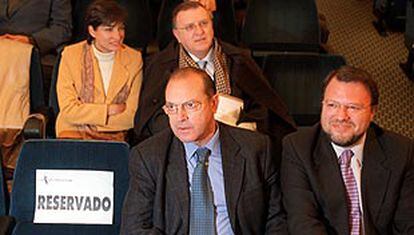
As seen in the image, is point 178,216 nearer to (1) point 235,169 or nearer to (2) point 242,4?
(1) point 235,169

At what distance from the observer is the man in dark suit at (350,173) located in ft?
7.29

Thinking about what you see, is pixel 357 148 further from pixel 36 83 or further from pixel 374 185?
pixel 36 83

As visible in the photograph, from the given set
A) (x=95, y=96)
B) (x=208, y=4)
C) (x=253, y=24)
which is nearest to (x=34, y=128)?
(x=95, y=96)

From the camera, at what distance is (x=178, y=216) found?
7.38 feet

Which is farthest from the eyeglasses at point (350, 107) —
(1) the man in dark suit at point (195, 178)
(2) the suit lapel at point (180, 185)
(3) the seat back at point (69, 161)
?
(3) the seat back at point (69, 161)

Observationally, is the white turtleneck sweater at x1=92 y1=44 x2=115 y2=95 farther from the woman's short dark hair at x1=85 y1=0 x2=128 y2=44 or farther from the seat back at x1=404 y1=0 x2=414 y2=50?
the seat back at x1=404 y1=0 x2=414 y2=50

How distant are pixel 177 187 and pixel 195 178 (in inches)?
2.7

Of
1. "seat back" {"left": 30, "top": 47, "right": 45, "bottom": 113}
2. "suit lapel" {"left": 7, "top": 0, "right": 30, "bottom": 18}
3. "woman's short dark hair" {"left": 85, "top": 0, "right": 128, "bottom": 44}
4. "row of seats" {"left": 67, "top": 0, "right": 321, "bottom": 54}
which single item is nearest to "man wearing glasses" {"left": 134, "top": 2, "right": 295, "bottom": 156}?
"woman's short dark hair" {"left": 85, "top": 0, "right": 128, "bottom": 44}

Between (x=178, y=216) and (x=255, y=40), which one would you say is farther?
(x=255, y=40)

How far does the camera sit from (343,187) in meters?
2.27

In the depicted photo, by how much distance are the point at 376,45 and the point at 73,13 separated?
9.49 ft

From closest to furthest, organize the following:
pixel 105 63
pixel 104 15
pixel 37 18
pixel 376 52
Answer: pixel 104 15, pixel 105 63, pixel 37 18, pixel 376 52

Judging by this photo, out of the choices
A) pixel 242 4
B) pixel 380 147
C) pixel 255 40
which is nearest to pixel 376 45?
pixel 242 4

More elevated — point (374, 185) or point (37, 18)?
point (37, 18)
